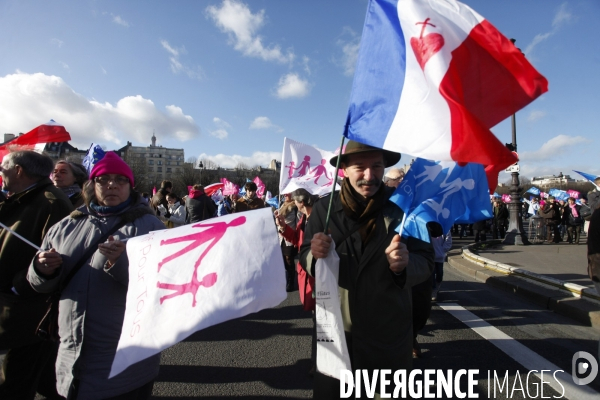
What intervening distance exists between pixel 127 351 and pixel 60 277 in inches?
31.3

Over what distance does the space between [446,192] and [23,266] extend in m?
3.11

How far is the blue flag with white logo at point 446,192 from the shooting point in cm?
238

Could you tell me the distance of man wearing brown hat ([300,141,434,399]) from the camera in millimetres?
2018

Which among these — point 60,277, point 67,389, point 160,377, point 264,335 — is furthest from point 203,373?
point 60,277

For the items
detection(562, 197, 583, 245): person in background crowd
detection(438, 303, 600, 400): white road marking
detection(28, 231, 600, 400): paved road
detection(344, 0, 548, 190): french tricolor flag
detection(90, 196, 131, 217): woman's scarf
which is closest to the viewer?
detection(344, 0, 548, 190): french tricolor flag

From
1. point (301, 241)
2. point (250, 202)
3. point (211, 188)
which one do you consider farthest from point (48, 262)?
point (211, 188)

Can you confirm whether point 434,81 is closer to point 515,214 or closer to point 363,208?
point 363,208

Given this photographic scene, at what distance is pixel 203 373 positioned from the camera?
3715mm

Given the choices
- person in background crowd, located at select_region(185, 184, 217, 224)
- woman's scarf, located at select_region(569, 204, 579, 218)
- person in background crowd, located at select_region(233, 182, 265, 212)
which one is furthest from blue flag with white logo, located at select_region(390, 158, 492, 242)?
woman's scarf, located at select_region(569, 204, 579, 218)

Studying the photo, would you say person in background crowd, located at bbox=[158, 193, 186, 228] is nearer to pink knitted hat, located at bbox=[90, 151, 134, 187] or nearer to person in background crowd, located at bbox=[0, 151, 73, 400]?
person in background crowd, located at bbox=[0, 151, 73, 400]

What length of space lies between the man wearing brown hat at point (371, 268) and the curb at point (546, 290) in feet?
14.8

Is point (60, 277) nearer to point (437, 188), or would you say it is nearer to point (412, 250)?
point (412, 250)

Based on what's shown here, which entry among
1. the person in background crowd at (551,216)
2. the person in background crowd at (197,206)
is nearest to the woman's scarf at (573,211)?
the person in background crowd at (551,216)

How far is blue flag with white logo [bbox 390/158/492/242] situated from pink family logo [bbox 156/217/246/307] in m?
1.07
